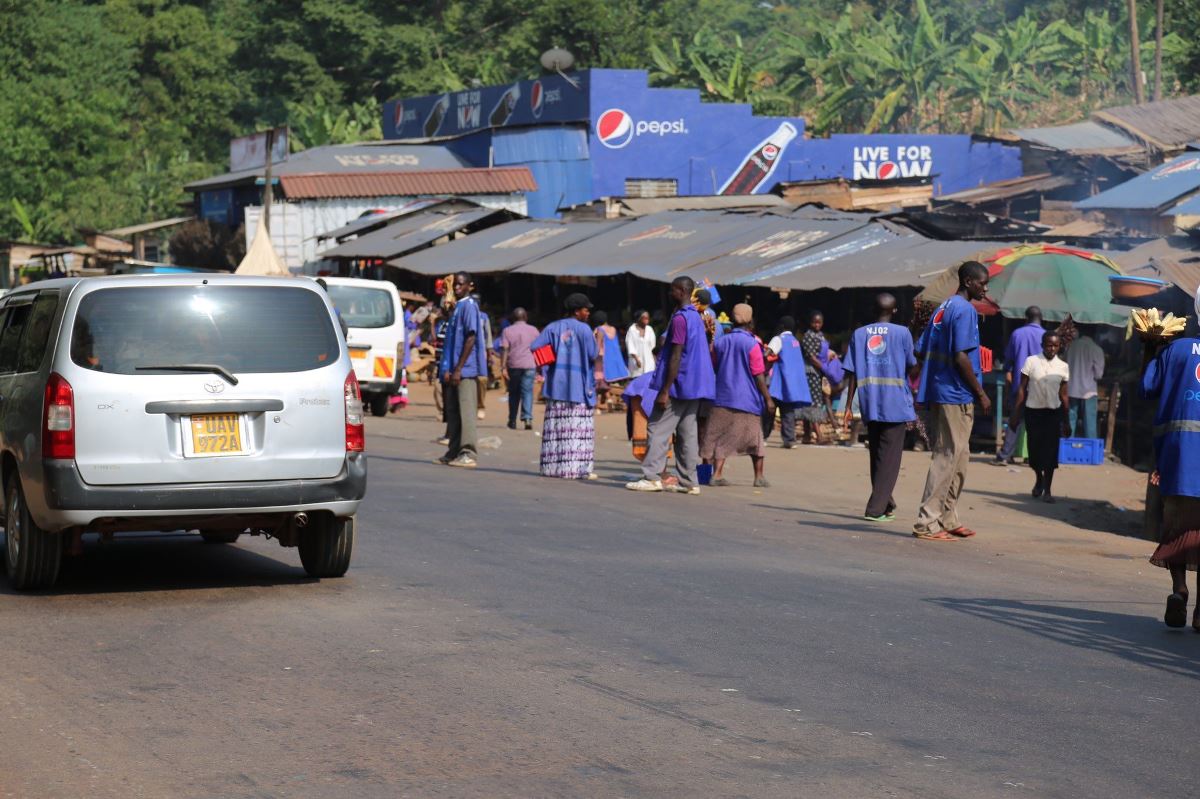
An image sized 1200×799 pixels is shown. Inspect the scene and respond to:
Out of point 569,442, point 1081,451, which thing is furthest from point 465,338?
point 1081,451

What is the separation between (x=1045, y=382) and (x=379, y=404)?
12.1 metres

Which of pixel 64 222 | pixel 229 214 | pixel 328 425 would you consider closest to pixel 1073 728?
pixel 328 425

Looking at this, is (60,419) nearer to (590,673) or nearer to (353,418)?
(353,418)

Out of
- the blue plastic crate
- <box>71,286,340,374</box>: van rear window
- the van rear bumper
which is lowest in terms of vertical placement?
the blue plastic crate

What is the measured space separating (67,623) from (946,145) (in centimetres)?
3987

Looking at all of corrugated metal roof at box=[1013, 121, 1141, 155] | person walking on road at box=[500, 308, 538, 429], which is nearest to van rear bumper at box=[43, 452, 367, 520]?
person walking on road at box=[500, 308, 538, 429]

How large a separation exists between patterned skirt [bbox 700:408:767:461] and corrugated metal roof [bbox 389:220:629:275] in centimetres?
1643

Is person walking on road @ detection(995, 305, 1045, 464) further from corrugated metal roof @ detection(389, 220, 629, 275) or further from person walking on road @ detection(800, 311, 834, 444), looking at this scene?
corrugated metal roof @ detection(389, 220, 629, 275)

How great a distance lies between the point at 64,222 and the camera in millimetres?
64500

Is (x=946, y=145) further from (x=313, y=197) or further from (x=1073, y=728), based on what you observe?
(x=1073, y=728)

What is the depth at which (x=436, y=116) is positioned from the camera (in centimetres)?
5312

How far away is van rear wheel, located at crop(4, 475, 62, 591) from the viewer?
8.62m

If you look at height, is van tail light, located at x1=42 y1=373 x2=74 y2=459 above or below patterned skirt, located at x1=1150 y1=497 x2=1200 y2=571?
above

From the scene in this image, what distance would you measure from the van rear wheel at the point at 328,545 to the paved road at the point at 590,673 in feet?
0.47
